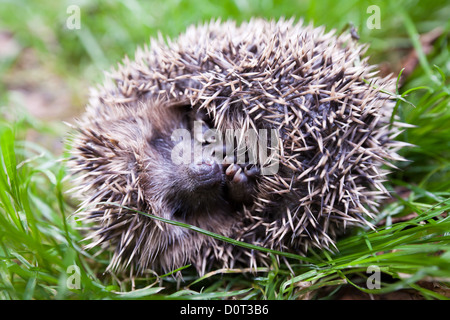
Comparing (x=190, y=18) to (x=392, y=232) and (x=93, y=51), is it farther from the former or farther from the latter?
(x=392, y=232)

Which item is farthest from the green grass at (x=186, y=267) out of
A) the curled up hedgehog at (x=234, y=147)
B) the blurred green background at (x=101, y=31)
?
the curled up hedgehog at (x=234, y=147)

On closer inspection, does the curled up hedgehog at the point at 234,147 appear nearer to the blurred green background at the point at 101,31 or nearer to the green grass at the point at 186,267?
the green grass at the point at 186,267

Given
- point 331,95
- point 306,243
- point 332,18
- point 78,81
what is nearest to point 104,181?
point 306,243

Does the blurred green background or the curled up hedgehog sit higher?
the blurred green background

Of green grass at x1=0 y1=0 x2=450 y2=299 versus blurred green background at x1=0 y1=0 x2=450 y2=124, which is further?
blurred green background at x1=0 y1=0 x2=450 y2=124

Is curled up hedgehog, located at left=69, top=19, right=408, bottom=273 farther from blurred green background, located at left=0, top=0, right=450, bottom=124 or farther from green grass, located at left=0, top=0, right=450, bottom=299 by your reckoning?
blurred green background, located at left=0, top=0, right=450, bottom=124

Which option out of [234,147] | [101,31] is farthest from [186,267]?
[101,31]

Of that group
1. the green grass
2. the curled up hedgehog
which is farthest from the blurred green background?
the curled up hedgehog
